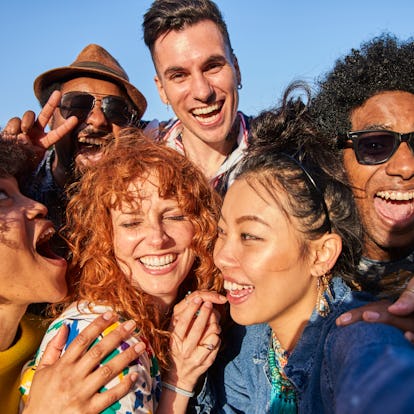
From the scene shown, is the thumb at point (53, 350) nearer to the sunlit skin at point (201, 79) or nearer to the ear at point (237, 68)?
the sunlit skin at point (201, 79)

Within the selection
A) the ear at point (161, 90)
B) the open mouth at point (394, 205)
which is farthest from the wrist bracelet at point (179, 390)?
the ear at point (161, 90)

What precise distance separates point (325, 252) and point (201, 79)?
7.22ft

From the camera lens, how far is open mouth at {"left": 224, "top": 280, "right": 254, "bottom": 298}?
2.77 m

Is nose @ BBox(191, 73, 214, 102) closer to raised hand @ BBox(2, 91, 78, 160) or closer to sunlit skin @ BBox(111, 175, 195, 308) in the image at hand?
raised hand @ BBox(2, 91, 78, 160)

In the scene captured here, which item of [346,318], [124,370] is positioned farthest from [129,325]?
[346,318]

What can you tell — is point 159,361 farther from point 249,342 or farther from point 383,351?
point 383,351

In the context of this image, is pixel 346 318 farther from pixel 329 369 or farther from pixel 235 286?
pixel 235 286

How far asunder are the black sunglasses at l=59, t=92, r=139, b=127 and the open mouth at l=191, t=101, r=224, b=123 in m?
0.70

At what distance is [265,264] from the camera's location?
2594 mm

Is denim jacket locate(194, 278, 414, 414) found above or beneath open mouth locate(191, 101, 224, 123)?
beneath

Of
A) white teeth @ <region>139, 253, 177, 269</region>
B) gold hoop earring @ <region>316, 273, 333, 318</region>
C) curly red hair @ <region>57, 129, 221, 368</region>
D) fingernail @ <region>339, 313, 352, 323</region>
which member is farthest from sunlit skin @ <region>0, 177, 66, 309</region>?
fingernail @ <region>339, 313, 352, 323</region>

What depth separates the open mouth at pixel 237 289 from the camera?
2771 mm

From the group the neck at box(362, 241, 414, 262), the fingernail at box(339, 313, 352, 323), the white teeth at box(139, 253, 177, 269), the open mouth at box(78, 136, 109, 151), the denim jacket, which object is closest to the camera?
the denim jacket

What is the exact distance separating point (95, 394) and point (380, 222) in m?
2.32
